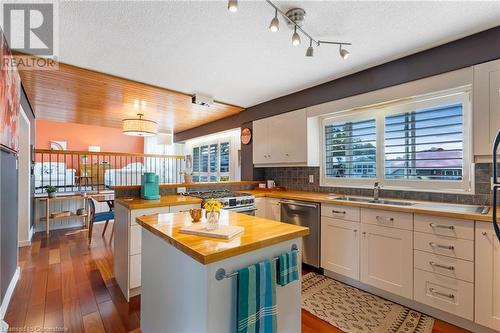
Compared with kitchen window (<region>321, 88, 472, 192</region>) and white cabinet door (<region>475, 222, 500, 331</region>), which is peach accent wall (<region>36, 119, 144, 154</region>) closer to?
kitchen window (<region>321, 88, 472, 192</region>)

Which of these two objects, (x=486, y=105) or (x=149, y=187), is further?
(x=149, y=187)

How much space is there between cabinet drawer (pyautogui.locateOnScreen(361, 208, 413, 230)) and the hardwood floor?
800 millimetres

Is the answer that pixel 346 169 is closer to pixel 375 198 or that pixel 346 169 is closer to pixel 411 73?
pixel 375 198

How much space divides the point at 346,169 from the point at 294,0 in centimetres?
225

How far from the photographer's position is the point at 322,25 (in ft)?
6.36

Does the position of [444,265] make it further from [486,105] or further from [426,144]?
[486,105]

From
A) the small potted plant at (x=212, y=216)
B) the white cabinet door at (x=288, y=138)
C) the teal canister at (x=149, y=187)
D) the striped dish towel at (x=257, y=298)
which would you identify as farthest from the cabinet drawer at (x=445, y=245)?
the teal canister at (x=149, y=187)

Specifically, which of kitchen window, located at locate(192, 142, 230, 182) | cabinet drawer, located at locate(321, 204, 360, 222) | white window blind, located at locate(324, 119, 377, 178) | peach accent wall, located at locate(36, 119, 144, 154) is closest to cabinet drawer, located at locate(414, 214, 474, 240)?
cabinet drawer, located at locate(321, 204, 360, 222)

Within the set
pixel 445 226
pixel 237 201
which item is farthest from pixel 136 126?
pixel 445 226

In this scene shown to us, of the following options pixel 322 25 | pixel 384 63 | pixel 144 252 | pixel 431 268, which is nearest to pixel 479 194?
pixel 431 268

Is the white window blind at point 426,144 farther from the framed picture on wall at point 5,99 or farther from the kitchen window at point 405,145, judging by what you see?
the framed picture on wall at point 5,99

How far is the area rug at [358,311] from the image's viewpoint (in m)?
1.89

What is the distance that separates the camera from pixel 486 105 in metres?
1.96

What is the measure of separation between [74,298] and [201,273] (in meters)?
2.01
